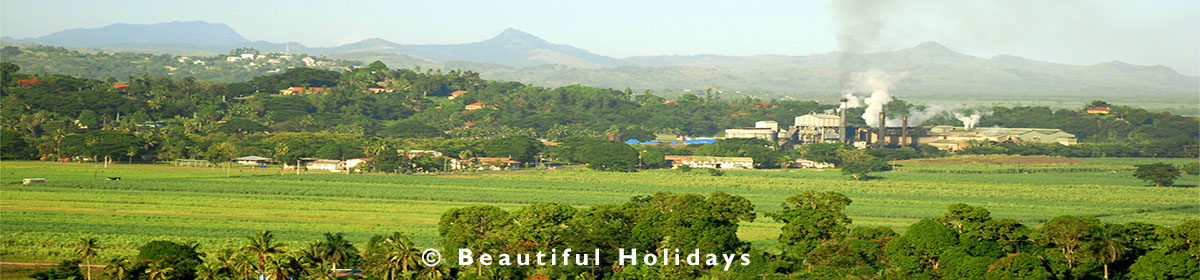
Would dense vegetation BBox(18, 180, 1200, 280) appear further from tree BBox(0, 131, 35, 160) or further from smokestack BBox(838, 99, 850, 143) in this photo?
smokestack BBox(838, 99, 850, 143)

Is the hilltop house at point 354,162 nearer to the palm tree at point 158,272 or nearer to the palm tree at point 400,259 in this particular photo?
the palm tree at point 158,272

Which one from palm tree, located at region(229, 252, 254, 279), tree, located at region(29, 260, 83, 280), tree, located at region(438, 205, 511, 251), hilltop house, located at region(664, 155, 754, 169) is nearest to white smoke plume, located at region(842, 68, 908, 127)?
hilltop house, located at region(664, 155, 754, 169)

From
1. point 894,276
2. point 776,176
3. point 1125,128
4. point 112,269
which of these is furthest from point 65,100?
point 1125,128

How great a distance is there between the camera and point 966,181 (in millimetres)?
83438

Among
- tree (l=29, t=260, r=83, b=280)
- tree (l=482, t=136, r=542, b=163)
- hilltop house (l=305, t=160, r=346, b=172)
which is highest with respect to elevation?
tree (l=482, t=136, r=542, b=163)

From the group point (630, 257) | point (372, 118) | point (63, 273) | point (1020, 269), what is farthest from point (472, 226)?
point (372, 118)

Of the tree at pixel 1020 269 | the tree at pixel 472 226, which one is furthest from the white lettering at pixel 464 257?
the tree at pixel 1020 269

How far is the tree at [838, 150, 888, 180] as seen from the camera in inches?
3366

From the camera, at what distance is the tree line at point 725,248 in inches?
1355

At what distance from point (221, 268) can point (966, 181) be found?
60456mm

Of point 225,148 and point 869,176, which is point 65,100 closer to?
point 225,148

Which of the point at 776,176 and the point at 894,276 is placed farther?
the point at 776,176

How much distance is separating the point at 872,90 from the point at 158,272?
104m

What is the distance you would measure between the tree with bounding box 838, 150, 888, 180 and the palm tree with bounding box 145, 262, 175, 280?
2298 inches
